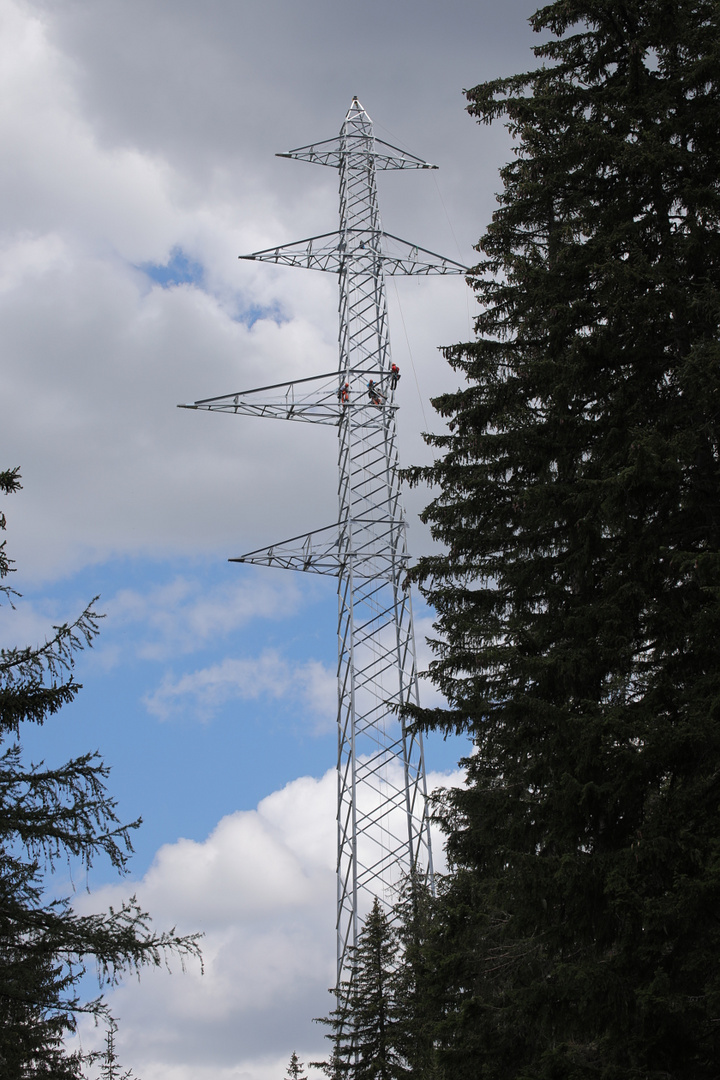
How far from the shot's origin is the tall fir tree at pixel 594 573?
743 centimetres

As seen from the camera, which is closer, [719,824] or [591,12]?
[719,824]

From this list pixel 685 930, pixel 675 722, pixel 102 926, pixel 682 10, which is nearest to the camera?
pixel 685 930

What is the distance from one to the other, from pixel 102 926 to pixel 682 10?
1010 centimetres

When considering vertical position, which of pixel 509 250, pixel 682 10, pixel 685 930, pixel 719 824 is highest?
pixel 682 10

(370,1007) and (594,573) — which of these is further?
(370,1007)

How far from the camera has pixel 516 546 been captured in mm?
10141

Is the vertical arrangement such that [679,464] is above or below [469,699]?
above

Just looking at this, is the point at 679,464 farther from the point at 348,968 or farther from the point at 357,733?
the point at 348,968

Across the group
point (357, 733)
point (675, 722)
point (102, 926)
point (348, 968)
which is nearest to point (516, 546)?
point (675, 722)

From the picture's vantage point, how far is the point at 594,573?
9.26 meters

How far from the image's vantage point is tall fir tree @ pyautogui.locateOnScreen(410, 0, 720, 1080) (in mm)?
7430

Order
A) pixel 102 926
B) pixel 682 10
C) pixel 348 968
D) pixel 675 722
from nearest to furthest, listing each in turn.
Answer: pixel 675 722, pixel 102 926, pixel 682 10, pixel 348 968

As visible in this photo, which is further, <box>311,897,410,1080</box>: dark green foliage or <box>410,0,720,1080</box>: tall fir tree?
<box>311,897,410,1080</box>: dark green foliage

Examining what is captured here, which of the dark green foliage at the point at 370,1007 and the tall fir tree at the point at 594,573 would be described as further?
the dark green foliage at the point at 370,1007
